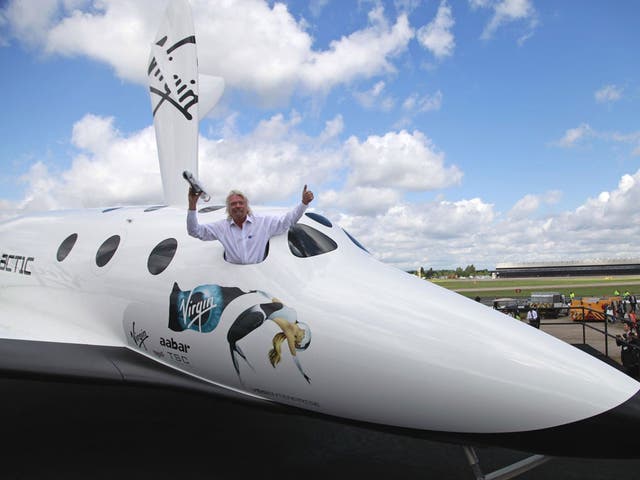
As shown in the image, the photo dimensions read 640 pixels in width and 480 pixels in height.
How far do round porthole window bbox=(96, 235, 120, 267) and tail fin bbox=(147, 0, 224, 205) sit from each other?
3.12 meters

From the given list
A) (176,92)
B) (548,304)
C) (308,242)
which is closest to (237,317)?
(308,242)

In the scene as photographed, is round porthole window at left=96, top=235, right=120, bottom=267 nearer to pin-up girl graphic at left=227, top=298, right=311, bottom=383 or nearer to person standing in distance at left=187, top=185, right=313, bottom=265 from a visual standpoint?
person standing in distance at left=187, top=185, right=313, bottom=265

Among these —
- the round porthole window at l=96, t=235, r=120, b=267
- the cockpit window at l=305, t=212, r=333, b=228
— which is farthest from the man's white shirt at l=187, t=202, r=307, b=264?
the round porthole window at l=96, t=235, r=120, b=267

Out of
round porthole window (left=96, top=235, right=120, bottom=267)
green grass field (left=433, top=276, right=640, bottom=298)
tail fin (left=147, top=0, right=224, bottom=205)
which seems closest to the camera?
round porthole window (left=96, top=235, right=120, bottom=267)

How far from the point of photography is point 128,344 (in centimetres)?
540

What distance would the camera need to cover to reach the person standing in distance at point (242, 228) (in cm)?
460

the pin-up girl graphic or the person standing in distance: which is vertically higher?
the person standing in distance

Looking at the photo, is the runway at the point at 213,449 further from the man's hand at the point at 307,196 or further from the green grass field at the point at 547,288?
the green grass field at the point at 547,288

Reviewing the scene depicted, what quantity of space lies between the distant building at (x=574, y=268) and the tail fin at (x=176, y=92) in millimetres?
145712

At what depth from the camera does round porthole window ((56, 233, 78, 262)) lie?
6.64 m

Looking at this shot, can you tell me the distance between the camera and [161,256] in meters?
5.32

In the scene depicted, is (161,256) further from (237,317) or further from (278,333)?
(278,333)

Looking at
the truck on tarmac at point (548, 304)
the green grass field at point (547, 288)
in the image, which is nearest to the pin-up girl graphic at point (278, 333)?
the truck on tarmac at point (548, 304)

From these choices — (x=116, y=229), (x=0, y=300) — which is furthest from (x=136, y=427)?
(x=116, y=229)
